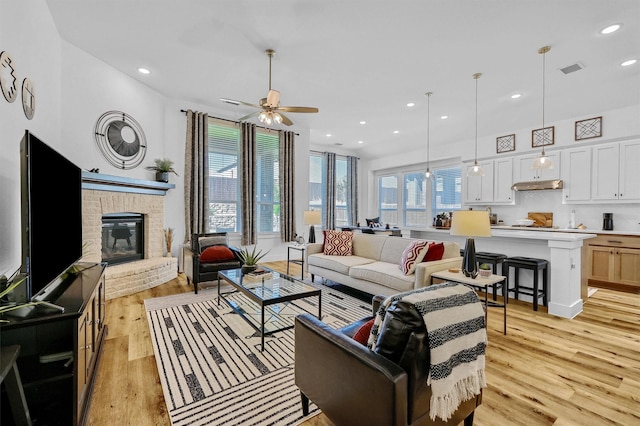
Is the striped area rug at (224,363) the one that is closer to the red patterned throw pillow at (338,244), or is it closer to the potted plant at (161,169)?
the red patterned throw pillow at (338,244)

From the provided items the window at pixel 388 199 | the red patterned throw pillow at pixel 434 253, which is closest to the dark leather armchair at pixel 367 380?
the red patterned throw pillow at pixel 434 253

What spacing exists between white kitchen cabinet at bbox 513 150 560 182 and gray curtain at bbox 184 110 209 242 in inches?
243

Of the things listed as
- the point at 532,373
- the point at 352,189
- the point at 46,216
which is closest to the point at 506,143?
the point at 352,189

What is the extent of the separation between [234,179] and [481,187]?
17.6ft

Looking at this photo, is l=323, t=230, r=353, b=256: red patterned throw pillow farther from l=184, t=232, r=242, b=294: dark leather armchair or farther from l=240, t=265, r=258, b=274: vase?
l=240, t=265, r=258, b=274: vase

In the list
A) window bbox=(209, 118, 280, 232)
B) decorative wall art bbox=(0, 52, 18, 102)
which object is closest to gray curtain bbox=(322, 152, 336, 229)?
window bbox=(209, 118, 280, 232)

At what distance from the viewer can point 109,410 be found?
1781 mm

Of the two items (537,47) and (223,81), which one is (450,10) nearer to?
(537,47)

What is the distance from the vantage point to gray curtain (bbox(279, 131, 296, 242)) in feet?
22.0

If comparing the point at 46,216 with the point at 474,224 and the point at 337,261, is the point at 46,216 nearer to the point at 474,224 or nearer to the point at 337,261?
the point at 337,261

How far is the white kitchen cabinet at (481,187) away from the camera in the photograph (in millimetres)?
6445

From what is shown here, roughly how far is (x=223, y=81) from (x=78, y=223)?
3075mm

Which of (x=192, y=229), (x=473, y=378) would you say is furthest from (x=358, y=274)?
(x=192, y=229)

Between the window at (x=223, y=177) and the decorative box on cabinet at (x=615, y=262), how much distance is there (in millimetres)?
6150
